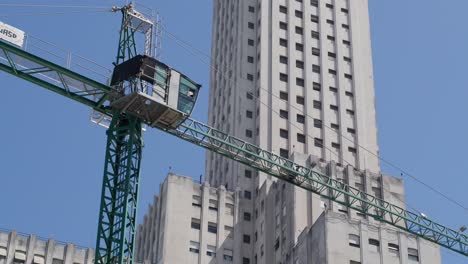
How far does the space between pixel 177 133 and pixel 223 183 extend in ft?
175

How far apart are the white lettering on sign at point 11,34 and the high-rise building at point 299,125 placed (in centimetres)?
4436

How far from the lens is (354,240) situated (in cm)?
12425

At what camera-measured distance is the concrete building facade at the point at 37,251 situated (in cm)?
12638

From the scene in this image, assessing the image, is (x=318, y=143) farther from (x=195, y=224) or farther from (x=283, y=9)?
(x=283, y=9)

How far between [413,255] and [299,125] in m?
30.4

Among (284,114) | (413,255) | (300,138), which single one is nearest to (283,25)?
(284,114)

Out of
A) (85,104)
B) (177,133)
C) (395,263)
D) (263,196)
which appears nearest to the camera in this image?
(85,104)

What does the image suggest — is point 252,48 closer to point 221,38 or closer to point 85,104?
point 221,38

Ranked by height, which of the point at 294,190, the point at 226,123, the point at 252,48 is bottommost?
the point at 294,190

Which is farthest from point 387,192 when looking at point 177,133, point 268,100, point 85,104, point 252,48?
point 85,104

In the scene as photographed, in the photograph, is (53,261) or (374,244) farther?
(53,261)

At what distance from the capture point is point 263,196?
14225 centimetres

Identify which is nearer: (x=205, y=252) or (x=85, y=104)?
(x=85, y=104)

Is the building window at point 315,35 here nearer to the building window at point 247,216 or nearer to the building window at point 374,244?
the building window at point 247,216
